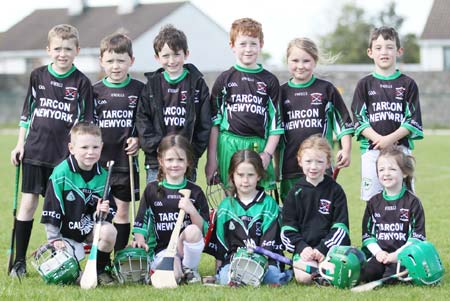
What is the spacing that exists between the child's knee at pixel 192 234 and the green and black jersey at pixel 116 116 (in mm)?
875

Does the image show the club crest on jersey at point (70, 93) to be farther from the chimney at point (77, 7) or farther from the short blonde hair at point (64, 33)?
the chimney at point (77, 7)

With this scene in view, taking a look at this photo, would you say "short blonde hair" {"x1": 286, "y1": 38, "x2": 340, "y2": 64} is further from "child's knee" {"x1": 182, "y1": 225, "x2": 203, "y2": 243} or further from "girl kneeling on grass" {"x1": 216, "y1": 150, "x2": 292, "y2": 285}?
"child's knee" {"x1": 182, "y1": 225, "x2": 203, "y2": 243}

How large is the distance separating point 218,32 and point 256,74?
42.2 meters

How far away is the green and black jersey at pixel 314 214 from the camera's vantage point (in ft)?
20.2

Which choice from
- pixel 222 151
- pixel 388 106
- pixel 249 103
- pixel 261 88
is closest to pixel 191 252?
pixel 222 151

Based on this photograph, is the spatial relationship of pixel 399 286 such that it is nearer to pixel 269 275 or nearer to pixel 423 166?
pixel 269 275

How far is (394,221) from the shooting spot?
20.2ft

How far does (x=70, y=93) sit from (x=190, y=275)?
1.62m

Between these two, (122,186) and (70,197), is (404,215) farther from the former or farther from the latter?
A: (70,197)

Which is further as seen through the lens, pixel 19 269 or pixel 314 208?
pixel 19 269

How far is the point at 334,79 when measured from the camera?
111ft

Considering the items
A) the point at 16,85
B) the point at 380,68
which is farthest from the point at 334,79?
the point at 380,68

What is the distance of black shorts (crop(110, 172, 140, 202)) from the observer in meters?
6.72

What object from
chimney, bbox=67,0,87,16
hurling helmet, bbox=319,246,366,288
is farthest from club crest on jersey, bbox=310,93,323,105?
chimney, bbox=67,0,87,16
